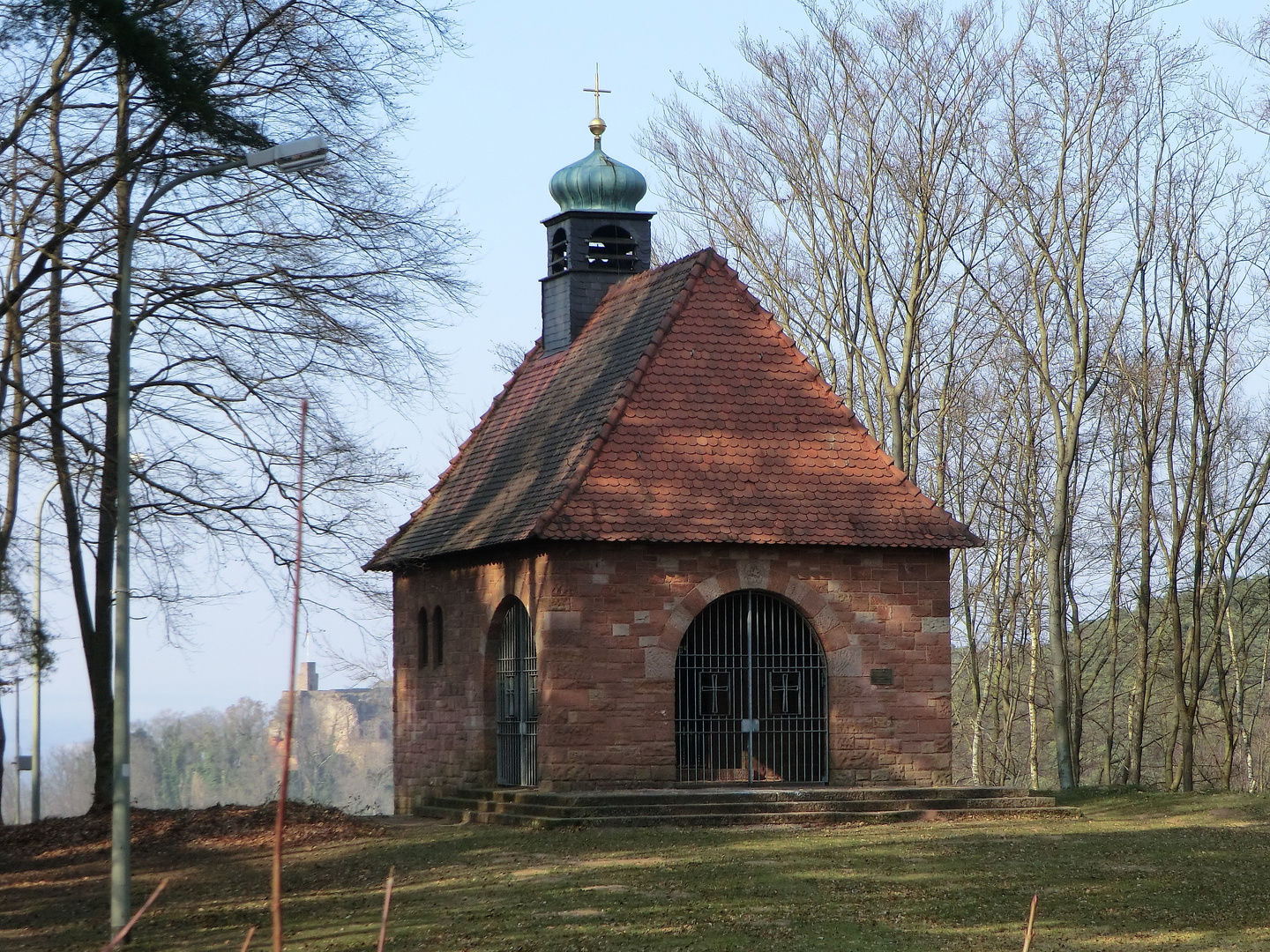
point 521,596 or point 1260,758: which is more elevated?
point 521,596

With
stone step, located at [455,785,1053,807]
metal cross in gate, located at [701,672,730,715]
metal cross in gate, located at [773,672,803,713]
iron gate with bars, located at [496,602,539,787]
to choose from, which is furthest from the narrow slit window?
stone step, located at [455,785,1053,807]

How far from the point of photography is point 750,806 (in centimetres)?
1747

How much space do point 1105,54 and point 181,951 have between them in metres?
21.2

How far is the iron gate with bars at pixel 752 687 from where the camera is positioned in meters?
18.9

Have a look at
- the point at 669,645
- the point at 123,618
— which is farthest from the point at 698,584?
the point at 123,618

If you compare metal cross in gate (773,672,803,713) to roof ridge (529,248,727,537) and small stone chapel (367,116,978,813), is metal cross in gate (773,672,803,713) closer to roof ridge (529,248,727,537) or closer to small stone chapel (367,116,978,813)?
small stone chapel (367,116,978,813)

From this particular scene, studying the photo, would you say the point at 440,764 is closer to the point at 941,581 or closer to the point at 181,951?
the point at 941,581

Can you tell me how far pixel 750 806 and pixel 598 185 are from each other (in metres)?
10.6

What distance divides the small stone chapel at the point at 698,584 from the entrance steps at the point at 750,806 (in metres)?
0.55

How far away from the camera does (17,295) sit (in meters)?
16.0

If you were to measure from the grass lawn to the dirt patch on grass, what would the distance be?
0.19m

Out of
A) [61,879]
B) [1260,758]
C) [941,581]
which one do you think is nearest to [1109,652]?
[1260,758]

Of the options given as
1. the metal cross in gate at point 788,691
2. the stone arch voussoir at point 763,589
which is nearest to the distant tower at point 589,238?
the stone arch voussoir at point 763,589

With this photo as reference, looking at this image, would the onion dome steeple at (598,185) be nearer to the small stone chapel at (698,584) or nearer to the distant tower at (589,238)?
the distant tower at (589,238)
